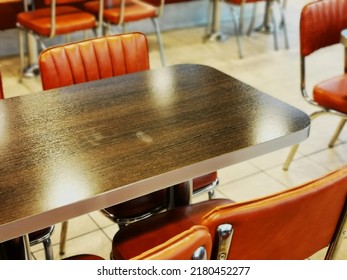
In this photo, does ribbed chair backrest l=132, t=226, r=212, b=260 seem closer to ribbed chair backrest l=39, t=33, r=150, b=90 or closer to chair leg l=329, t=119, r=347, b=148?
ribbed chair backrest l=39, t=33, r=150, b=90

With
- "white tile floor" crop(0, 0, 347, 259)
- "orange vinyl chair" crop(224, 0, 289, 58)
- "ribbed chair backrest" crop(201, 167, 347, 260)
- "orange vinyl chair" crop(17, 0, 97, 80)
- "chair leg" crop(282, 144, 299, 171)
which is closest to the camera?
"ribbed chair backrest" crop(201, 167, 347, 260)

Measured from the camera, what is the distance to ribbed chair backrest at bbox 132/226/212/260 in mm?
855

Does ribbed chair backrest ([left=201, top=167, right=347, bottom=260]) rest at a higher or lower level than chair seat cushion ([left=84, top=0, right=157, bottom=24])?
higher

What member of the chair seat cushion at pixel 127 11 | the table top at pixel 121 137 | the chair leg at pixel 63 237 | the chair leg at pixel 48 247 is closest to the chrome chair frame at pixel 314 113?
the table top at pixel 121 137

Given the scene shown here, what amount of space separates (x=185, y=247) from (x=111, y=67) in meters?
1.16

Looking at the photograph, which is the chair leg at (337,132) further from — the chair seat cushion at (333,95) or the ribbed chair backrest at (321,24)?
the ribbed chair backrest at (321,24)

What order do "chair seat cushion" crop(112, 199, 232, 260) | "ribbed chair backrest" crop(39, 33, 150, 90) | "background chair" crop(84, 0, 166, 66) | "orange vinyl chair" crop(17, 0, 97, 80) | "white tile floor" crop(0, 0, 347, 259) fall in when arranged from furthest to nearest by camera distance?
1. "background chair" crop(84, 0, 166, 66)
2. "orange vinyl chair" crop(17, 0, 97, 80)
3. "white tile floor" crop(0, 0, 347, 259)
4. "ribbed chair backrest" crop(39, 33, 150, 90)
5. "chair seat cushion" crop(112, 199, 232, 260)

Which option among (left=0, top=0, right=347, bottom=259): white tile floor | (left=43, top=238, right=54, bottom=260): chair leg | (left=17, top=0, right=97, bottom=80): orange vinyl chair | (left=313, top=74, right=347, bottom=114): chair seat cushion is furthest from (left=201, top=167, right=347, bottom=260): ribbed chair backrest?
(left=17, top=0, right=97, bottom=80): orange vinyl chair

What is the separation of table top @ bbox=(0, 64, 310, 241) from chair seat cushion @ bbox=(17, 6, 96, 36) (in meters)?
1.64

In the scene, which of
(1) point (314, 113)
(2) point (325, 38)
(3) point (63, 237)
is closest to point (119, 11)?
(2) point (325, 38)

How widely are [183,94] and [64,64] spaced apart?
1.56 ft

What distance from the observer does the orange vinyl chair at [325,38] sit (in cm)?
230

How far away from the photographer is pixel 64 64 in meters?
1.83

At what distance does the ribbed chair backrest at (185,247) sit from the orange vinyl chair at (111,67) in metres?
0.68
